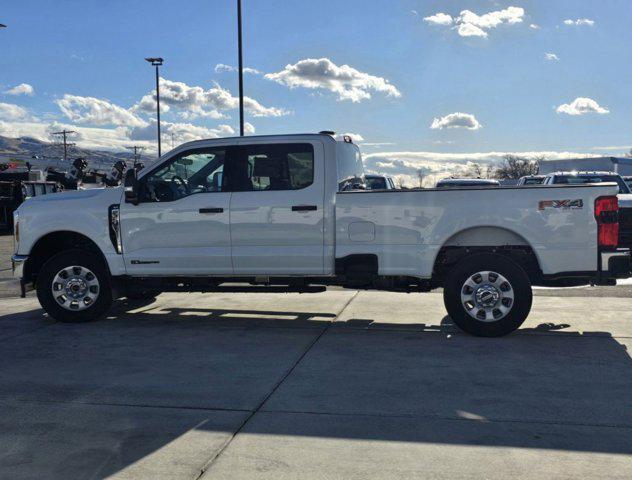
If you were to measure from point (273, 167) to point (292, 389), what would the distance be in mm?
2903

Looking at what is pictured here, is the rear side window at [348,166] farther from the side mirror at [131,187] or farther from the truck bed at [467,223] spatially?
the side mirror at [131,187]

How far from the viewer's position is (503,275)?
6.29 m

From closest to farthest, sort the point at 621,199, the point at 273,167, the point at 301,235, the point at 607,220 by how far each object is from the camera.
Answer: the point at 607,220, the point at 301,235, the point at 273,167, the point at 621,199

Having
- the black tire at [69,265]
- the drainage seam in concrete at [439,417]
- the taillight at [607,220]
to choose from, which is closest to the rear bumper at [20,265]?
the black tire at [69,265]

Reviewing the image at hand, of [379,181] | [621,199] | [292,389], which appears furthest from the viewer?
[379,181]

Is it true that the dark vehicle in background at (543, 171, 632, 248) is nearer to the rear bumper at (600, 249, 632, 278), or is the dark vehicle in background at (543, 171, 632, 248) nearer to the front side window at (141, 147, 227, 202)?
the rear bumper at (600, 249, 632, 278)

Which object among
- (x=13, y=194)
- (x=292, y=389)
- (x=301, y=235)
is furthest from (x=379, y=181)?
(x=13, y=194)

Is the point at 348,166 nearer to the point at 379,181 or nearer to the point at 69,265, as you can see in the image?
the point at 69,265

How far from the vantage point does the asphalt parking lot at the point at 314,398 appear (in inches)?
137

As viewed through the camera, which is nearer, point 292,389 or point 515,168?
point 292,389

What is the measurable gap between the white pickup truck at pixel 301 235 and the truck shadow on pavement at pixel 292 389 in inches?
20.1

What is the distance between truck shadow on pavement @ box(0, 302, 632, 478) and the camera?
3768 mm

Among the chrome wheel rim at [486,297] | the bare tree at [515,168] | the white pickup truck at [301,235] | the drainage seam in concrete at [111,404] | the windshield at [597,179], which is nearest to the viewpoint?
the drainage seam in concrete at [111,404]

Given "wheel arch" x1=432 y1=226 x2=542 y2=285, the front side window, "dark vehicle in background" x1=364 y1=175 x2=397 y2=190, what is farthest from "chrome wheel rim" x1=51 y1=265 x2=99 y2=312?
"dark vehicle in background" x1=364 y1=175 x2=397 y2=190
